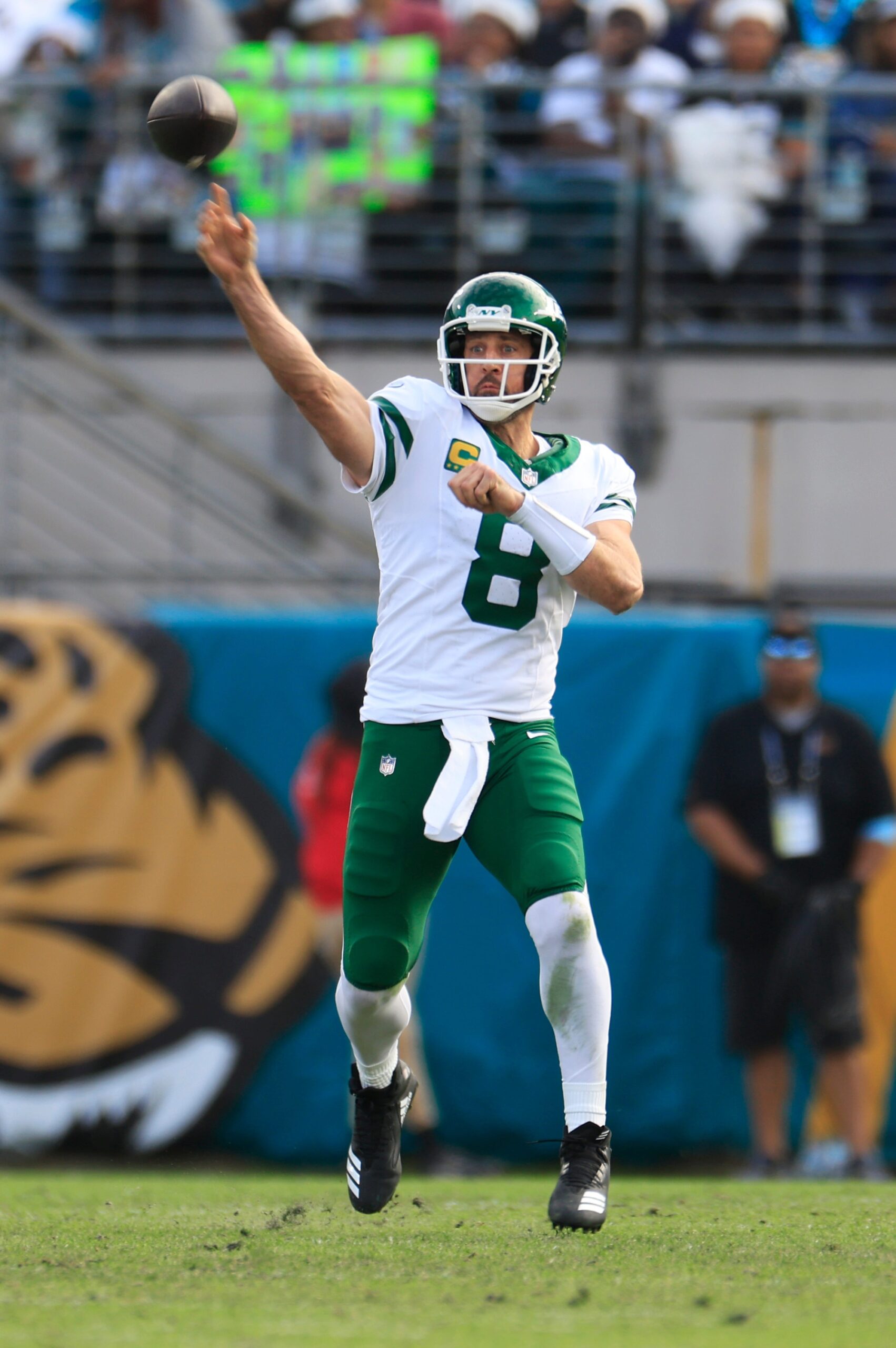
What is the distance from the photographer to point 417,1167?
7.20m

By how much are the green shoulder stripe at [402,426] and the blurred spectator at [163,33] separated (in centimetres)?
577

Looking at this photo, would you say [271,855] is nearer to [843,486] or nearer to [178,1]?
[843,486]

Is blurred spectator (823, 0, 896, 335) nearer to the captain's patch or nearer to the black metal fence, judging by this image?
the black metal fence

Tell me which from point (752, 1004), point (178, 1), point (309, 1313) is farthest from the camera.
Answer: point (178, 1)

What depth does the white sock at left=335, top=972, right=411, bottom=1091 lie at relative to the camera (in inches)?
170

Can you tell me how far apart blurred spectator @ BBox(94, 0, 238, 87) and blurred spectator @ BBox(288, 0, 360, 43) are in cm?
34

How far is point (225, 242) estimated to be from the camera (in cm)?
423

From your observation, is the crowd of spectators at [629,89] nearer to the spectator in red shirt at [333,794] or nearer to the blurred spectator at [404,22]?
the blurred spectator at [404,22]

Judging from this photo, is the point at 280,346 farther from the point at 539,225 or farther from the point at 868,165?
the point at 868,165

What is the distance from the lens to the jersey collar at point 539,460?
4.39 meters

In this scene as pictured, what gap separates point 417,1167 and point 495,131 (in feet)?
16.6

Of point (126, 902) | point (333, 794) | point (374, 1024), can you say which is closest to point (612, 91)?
point (333, 794)

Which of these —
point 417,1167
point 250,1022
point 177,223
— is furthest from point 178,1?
point 417,1167

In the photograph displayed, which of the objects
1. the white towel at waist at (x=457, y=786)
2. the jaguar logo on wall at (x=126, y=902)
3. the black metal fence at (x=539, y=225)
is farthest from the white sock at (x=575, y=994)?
the black metal fence at (x=539, y=225)
